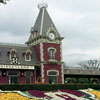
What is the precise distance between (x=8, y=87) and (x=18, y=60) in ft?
39.1

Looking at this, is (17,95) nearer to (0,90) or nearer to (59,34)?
(0,90)

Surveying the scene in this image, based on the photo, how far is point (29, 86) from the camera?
2828 centimetres

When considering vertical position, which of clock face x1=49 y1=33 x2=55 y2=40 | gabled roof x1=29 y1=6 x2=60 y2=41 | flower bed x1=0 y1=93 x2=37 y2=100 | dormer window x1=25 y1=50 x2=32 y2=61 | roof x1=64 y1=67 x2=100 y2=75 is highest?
gabled roof x1=29 y1=6 x2=60 y2=41

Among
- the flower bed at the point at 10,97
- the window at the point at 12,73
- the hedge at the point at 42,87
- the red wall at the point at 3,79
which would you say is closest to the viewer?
the flower bed at the point at 10,97

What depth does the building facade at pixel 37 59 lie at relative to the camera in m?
37.6

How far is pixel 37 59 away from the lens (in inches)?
1593

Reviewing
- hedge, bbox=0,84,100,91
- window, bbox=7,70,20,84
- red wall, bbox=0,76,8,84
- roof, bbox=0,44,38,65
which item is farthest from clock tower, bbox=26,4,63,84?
hedge, bbox=0,84,100,91

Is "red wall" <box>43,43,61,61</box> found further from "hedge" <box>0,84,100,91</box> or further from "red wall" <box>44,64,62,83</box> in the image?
"hedge" <box>0,84,100,91</box>

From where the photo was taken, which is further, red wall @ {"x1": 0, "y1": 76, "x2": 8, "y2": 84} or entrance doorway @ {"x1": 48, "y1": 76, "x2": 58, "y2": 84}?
entrance doorway @ {"x1": 48, "y1": 76, "x2": 58, "y2": 84}

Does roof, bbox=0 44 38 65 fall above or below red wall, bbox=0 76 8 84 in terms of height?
above

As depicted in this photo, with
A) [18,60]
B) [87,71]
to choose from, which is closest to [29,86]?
[18,60]

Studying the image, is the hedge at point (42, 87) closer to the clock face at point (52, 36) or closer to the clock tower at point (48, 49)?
the clock tower at point (48, 49)

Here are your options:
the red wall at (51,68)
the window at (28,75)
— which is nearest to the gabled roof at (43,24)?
the red wall at (51,68)

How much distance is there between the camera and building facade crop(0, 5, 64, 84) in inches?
1480
